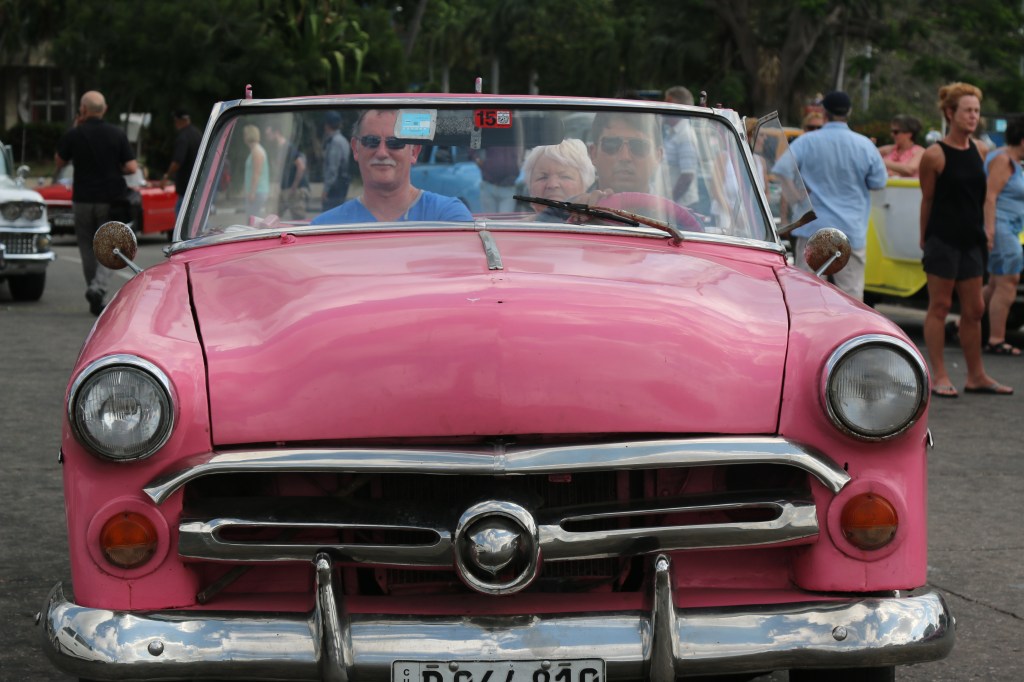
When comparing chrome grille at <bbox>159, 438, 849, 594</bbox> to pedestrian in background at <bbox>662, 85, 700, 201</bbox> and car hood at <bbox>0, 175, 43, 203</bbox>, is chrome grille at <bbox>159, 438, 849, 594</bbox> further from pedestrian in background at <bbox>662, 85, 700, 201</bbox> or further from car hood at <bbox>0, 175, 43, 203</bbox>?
car hood at <bbox>0, 175, 43, 203</bbox>

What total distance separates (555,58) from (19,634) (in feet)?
257

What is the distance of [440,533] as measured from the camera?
10.4ft

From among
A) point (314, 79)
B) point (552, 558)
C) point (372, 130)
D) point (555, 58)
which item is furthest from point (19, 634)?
point (555, 58)

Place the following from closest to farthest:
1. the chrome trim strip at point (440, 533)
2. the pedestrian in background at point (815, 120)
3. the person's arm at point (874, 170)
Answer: the chrome trim strip at point (440, 533) < the person's arm at point (874, 170) < the pedestrian in background at point (815, 120)

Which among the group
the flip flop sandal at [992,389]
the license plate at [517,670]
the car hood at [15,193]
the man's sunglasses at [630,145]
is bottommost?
the flip flop sandal at [992,389]

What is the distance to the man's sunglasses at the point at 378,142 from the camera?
4758mm

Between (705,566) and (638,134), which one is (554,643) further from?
(638,134)

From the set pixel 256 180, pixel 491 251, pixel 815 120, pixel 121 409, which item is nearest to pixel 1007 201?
pixel 815 120

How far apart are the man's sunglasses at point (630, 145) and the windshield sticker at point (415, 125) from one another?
52 centimetres

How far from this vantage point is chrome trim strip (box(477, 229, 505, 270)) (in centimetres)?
373

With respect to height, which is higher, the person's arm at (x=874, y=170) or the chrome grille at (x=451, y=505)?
the person's arm at (x=874, y=170)

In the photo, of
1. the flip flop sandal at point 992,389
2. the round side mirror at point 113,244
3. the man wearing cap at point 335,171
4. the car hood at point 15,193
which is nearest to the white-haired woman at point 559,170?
the man wearing cap at point 335,171

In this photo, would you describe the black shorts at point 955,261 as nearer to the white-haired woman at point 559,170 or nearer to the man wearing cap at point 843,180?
the man wearing cap at point 843,180

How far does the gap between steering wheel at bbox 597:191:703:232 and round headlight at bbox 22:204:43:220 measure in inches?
432
